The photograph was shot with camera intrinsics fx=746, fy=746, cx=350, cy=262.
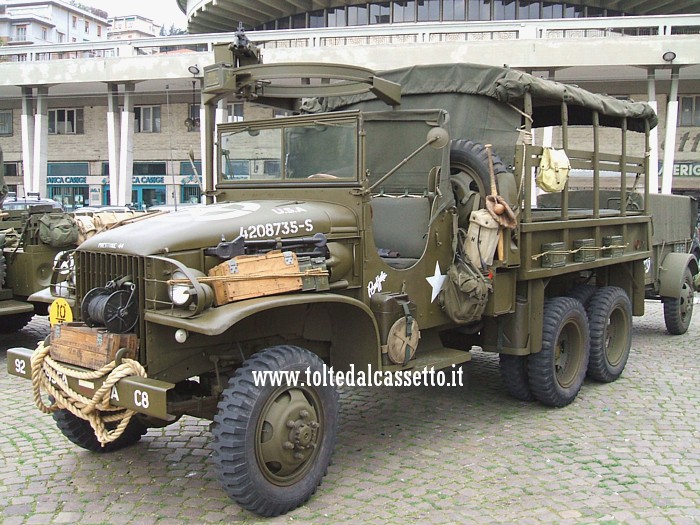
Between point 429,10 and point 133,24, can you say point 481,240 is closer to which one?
point 429,10

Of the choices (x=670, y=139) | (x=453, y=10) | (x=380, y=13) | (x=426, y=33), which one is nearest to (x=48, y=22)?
(x=380, y=13)

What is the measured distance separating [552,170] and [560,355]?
5.94ft

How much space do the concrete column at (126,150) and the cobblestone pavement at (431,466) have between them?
2127 cm

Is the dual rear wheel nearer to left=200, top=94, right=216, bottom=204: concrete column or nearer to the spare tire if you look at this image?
the spare tire

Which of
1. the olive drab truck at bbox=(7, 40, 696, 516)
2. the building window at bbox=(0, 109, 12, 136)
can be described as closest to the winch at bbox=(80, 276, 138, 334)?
the olive drab truck at bbox=(7, 40, 696, 516)

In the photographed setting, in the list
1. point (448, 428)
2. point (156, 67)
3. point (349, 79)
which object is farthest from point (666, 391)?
point (156, 67)

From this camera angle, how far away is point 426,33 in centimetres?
2409

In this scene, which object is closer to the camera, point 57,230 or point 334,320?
point 334,320

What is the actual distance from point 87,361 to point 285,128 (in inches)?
87.9

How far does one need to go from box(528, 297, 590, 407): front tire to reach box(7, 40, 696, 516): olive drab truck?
0.07 feet

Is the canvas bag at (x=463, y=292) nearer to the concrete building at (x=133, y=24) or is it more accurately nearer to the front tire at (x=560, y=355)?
the front tire at (x=560, y=355)

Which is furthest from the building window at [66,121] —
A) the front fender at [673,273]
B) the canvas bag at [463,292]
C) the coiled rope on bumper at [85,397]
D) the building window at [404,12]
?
the coiled rope on bumper at [85,397]

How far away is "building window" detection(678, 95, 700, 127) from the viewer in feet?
91.4

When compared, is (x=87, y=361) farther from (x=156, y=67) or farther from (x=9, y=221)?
(x=156, y=67)
